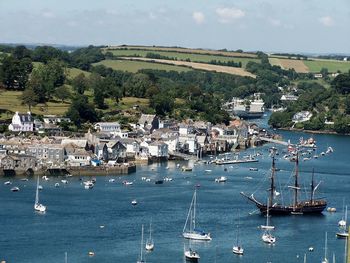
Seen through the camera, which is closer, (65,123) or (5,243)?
(5,243)

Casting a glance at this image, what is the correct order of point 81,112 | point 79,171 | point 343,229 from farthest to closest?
point 81,112 < point 79,171 < point 343,229

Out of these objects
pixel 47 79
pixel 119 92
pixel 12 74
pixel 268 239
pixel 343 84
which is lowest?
pixel 268 239

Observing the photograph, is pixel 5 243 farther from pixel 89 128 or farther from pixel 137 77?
pixel 137 77

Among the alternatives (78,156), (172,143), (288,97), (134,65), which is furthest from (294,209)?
(134,65)

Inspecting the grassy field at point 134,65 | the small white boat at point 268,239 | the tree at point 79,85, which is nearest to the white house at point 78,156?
the tree at point 79,85

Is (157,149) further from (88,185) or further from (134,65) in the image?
(134,65)

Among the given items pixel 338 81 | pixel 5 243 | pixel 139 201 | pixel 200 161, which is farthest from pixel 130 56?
pixel 5 243

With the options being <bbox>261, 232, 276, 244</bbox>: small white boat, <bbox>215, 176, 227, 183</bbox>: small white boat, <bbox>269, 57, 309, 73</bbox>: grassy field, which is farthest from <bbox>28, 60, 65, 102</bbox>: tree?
<bbox>269, 57, 309, 73</bbox>: grassy field
